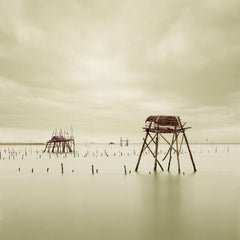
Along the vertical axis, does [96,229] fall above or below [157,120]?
below

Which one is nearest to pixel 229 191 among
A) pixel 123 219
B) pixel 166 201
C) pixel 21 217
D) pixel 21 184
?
pixel 166 201

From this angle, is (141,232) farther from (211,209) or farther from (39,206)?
(39,206)

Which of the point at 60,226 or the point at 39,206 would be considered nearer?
the point at 60,226

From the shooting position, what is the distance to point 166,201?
17750mm

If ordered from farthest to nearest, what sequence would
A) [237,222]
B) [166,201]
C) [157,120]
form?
[157,120] < [166,201] < [237,222]

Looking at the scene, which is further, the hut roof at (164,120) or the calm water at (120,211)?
the hut roof at (164,120)

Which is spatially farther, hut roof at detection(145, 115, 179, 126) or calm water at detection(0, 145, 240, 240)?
hut roof at detection(145, 115, 179, 126)

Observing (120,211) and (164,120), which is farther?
(164,120)

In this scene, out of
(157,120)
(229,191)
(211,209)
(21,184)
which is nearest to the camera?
(211,209)

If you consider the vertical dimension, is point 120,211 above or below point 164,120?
below

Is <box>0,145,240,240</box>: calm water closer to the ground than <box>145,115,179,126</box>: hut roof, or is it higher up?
closer to the ground

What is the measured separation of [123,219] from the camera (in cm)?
1358

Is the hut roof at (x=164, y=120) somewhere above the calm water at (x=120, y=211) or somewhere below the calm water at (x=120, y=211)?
above

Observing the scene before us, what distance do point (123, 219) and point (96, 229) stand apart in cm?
187
